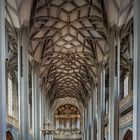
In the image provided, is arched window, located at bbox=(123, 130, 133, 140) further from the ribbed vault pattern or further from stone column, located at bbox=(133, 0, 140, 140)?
stone column, located at bbox=(133, 0, 140, 140)

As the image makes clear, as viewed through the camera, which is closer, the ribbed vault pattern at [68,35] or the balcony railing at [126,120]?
the balcony railing at [126,120]

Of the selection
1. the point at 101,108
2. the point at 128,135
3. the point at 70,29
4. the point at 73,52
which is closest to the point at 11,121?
the point at 101,108

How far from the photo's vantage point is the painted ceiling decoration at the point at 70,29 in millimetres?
22406

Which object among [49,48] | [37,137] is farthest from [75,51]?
[37,137]

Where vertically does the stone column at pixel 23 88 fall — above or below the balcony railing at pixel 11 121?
above

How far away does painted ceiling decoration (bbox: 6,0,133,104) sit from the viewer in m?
22.4

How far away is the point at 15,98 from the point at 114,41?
1741cm

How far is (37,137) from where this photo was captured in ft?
101

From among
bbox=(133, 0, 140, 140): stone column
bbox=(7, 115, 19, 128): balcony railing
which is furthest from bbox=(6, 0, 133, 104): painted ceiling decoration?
bbox=(133, 0, 140, 140): stone column

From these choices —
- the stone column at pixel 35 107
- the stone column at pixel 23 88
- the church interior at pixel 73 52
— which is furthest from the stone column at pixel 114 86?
the stone column at pixel 35 107

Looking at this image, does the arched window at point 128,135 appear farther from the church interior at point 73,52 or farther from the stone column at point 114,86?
the stone column at point 114,86

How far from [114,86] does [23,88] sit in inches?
250

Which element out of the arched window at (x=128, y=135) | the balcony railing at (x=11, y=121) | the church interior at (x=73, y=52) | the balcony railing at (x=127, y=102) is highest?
the church interior at (x=73, y=52)

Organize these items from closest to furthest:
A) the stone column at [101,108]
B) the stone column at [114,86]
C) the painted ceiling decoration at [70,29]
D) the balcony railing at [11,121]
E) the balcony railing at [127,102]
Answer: the stone column at [114,86]
the painted ceiling decoration at [70,29]
the balcony railing at [127,102]
the balcony railing at [11,121]
the stone column at [101,108]
